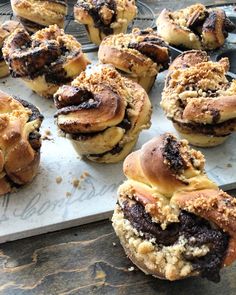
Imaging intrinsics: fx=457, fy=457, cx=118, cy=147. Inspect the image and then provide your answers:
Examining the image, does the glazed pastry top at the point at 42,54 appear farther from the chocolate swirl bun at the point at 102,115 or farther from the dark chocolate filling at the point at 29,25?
the dark chocolate filling at the point at 29,25

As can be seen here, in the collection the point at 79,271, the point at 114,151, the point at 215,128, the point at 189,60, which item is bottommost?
the point at 79,271

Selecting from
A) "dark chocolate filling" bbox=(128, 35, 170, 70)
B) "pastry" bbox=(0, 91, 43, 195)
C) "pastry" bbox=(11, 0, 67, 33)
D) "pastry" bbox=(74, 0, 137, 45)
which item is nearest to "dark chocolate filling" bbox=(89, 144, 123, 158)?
"pastry" bbox=(0, 91, 43, 195)

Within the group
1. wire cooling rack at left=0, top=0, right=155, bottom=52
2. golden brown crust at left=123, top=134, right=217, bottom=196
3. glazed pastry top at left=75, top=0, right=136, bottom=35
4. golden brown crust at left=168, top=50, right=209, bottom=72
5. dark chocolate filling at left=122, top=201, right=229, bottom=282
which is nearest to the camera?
dark chocolate filling at left=122, top=201, right=229, bottom=282

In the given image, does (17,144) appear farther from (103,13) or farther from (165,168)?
(103,13)

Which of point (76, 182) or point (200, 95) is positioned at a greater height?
point (200, 95)

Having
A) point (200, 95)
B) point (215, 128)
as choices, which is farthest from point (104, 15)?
point (215, 128)

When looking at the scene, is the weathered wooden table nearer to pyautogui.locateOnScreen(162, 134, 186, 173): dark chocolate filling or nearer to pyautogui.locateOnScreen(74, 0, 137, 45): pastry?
pyautogui.locateOnScreen(162, 134, 186, 173): dark chocolate filling
